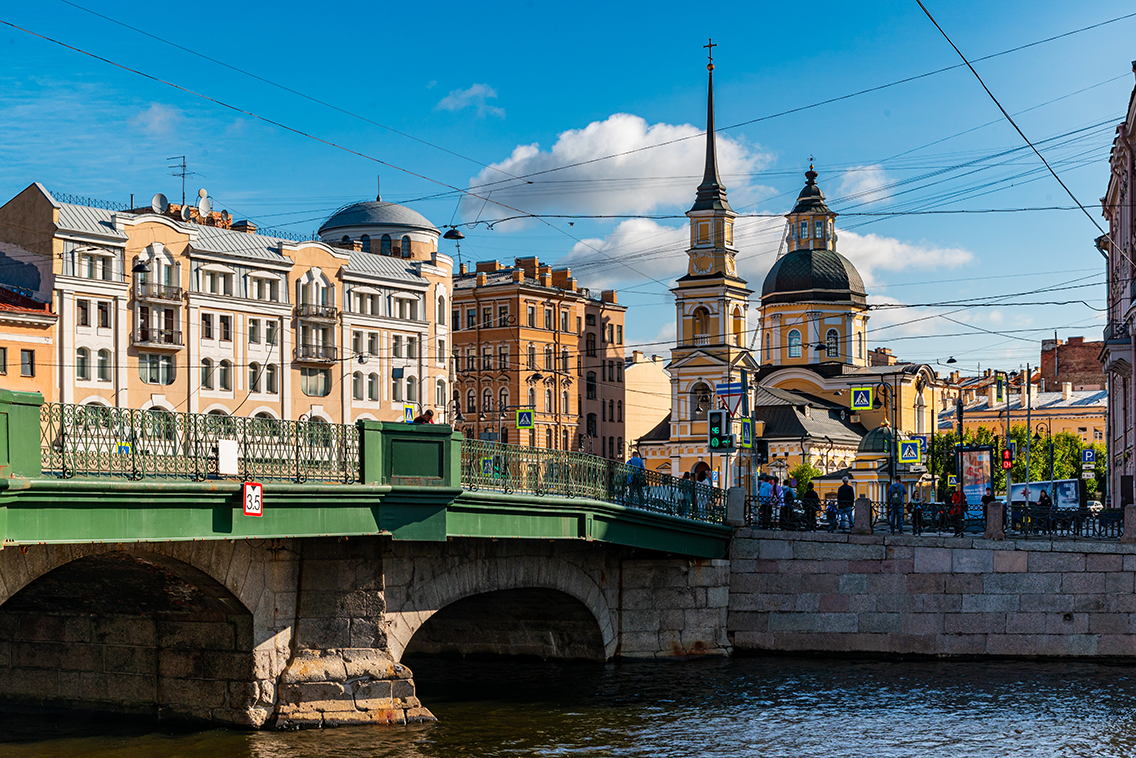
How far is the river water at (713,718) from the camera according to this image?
64.3ft

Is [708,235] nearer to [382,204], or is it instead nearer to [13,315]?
[382,204]

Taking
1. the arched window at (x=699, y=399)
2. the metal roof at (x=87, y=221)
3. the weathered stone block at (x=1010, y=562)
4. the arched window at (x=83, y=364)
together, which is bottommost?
the weathered stone block at (x=1010, y=562)

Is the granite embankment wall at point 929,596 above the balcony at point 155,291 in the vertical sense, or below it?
below

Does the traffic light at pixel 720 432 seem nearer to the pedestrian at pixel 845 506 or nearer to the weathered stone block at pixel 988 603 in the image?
the pedestrian at pixel 845 506

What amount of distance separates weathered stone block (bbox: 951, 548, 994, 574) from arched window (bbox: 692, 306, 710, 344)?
6999cm

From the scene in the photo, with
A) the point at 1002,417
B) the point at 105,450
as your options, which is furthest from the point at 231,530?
the point at 1002,417

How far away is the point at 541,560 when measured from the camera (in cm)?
2575

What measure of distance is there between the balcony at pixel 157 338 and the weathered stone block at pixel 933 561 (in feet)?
140

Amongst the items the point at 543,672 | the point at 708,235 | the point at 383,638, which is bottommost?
the point at 543,672

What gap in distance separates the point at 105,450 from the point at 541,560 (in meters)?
11.1

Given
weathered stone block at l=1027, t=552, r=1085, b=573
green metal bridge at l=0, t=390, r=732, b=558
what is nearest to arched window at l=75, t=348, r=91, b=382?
green metal bridge at l=0, t=390, r=732, b=558

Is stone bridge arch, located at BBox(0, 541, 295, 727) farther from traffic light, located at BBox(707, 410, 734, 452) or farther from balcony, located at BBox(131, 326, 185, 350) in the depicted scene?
balcony, located at BBox(131, 326, 185, 350)

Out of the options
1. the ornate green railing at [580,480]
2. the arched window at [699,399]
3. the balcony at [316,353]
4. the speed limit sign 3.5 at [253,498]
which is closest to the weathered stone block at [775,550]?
the ornate green railing at [580,480]

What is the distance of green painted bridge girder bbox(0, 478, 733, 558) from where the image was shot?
15.3 meters
